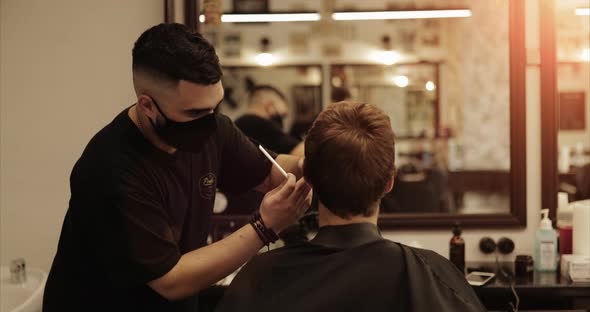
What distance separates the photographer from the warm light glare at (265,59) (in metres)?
3.76

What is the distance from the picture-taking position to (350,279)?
1.40 metres

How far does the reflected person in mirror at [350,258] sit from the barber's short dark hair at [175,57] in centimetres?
35

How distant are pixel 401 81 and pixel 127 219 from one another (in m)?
2.75

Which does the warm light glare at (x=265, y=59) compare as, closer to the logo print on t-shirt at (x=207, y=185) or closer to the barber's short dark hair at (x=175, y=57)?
the logo print on t-shirt at (x=207, y=185)

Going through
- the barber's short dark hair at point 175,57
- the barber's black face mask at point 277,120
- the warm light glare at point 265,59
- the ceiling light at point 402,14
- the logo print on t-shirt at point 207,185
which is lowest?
the logo print on t-shirt at point 207,185

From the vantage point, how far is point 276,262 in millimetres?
1496

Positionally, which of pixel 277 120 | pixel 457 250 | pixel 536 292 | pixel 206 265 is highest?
pixel 277 120

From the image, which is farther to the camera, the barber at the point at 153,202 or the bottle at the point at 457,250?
the bottle at the point at 457,250

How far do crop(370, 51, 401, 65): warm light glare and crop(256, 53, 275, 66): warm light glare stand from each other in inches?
26.5

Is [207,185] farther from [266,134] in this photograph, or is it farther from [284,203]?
[266,134]

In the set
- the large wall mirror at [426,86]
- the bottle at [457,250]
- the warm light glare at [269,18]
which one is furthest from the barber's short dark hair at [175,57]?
the bottle at [457,250]

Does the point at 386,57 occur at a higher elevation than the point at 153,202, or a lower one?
higher

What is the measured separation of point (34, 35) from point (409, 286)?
80.0 inches

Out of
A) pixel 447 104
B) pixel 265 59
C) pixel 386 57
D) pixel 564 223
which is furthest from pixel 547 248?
pixel 265 59
